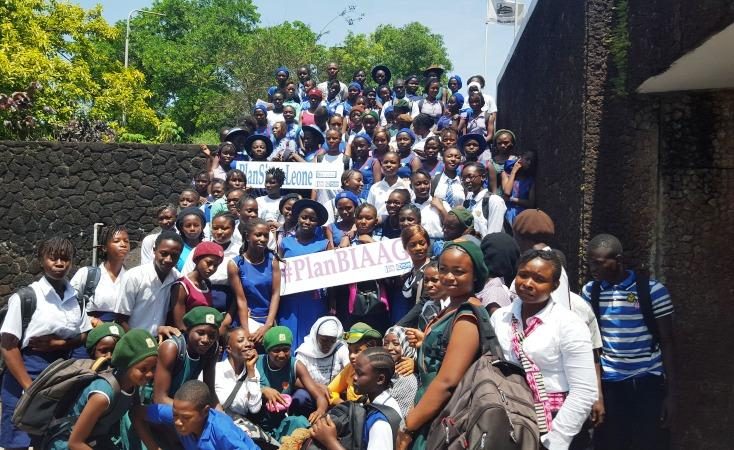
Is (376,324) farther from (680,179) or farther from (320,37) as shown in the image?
(320,37)

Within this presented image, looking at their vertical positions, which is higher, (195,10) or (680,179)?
(195,10)

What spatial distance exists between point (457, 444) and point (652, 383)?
7.05 ft

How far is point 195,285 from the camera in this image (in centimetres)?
561

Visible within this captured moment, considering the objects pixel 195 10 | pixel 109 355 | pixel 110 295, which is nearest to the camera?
pixel 109 355

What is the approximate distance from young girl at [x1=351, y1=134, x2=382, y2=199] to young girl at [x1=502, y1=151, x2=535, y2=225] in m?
1.72

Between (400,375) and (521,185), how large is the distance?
408 centimetres

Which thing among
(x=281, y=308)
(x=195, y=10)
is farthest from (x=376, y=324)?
(x=195, y=10)

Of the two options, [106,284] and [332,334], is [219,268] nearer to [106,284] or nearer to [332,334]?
[106,284]

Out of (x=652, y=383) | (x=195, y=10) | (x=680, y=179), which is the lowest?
(x=652, y=383)

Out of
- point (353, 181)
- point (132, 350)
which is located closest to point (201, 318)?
point (132, 350)

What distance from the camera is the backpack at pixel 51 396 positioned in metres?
4.37

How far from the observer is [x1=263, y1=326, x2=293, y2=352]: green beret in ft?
17.4

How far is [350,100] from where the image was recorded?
13531mm

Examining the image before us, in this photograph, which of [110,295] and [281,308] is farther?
[281,308]
